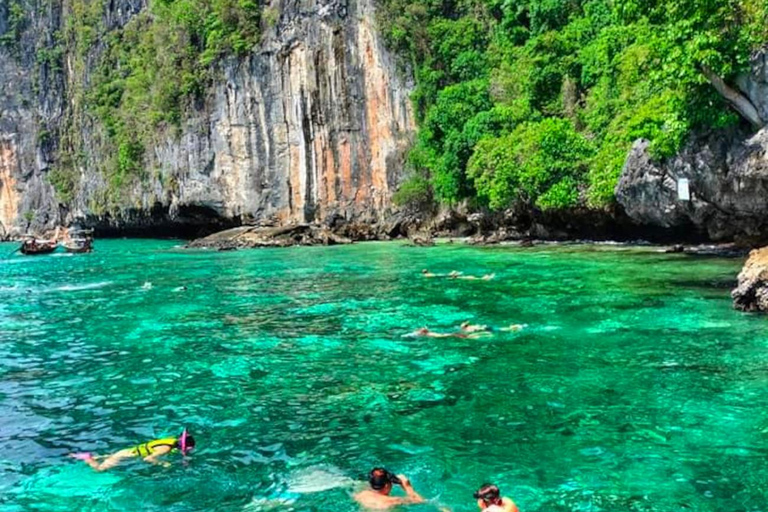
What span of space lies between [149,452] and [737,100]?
18.7 meters

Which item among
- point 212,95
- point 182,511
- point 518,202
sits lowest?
point 182,511

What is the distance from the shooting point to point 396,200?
47.4 m

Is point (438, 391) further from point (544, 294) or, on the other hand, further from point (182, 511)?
point (544, 294)

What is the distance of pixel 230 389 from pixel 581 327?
7.44 meters

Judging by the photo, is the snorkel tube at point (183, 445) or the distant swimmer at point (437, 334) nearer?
the snorkel tube at point (183, 445)

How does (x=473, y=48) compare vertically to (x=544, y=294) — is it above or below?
above

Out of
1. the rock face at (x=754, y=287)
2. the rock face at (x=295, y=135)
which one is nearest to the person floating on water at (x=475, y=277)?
the rock face at (x=754, y=287)

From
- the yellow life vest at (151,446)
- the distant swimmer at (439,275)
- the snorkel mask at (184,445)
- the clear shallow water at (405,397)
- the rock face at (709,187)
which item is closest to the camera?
the clear shallow water at (405,397)

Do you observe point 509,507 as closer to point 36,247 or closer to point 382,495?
point 382,495

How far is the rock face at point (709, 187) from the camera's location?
21078mm

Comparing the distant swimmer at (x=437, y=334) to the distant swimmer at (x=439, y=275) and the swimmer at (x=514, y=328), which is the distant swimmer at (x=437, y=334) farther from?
the distant swimmer at (x=439, y=275)

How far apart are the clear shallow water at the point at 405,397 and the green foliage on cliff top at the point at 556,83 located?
6.13 metres

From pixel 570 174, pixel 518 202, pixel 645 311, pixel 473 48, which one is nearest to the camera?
pixel 645 311

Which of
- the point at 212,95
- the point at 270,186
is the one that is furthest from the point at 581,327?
the point at 212,95
